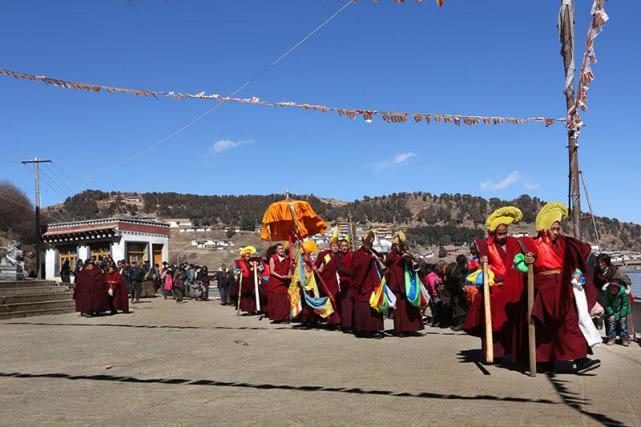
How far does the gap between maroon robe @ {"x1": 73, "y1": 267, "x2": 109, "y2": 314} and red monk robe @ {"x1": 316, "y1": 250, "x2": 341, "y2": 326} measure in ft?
25.7

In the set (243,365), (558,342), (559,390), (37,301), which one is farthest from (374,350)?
(37,301)

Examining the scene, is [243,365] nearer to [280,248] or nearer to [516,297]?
[516,297]

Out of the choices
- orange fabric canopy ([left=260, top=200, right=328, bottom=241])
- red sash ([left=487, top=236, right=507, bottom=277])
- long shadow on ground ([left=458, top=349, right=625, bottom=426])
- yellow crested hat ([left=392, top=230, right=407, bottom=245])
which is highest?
orange fabric canopy ([left=260, top=200, right=328, bottom=241])

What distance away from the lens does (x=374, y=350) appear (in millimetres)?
9625

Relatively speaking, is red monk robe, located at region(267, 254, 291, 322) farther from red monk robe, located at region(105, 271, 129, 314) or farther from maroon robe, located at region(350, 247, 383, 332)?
red monk robe, located at region(105, 271, 129, 314)

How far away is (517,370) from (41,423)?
5.21m

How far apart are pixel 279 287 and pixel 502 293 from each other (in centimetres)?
809

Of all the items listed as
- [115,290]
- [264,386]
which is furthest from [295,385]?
[115,290]

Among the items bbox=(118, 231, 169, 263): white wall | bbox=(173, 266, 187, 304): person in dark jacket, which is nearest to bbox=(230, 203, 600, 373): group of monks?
bbox=(173, 266, 187, 304): person in dark jacket

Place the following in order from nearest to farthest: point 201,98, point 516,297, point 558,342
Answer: point 558,342 < point 516,297 < point 201,98

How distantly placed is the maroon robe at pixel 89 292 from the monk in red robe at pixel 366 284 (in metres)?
9.49

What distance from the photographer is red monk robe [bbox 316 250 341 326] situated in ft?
43.7

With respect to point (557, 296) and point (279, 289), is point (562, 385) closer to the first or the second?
point (557, 296)

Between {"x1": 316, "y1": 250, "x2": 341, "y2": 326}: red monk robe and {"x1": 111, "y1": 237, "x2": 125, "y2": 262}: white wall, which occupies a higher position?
{"x1": 111, "y1": 237, "x2": 125, "y2": 262}: white wall
